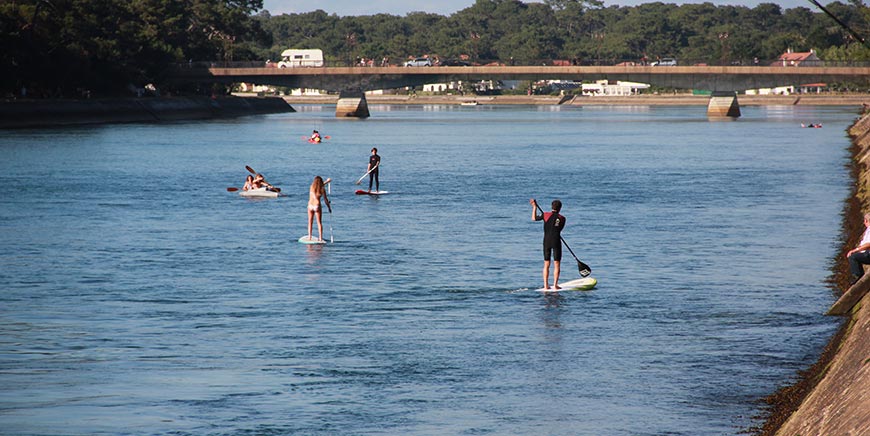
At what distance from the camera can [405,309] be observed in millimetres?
25094

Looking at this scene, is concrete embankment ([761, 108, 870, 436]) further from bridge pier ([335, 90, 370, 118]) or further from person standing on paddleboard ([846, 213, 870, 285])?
bridge pier ([335, 90, 370, 118])

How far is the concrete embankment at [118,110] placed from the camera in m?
114

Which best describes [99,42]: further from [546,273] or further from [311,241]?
[546,273]

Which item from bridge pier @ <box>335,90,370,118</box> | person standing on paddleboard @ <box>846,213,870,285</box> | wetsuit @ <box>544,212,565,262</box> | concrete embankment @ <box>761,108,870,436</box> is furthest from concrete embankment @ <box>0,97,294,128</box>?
concrete embankment @ <box>761,108,870,436</box>

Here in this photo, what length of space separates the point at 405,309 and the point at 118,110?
117284 mm

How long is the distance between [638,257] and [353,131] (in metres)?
97.2

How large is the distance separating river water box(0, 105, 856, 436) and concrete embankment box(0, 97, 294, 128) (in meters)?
59.6

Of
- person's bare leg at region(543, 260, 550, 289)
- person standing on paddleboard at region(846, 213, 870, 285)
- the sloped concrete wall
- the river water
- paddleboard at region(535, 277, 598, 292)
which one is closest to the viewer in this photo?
the sloped concrete wall

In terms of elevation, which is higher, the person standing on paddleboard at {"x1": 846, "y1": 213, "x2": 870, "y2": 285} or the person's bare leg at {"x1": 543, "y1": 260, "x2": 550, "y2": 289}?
the person standing on paddleboard at {"x1": 846, "y1": 213, "x2": 870, "y2": 285}

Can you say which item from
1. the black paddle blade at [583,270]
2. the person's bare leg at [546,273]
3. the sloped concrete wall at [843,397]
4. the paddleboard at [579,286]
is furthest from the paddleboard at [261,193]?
the sloped concrete wall at [843,397]

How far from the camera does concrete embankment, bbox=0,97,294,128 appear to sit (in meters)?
114

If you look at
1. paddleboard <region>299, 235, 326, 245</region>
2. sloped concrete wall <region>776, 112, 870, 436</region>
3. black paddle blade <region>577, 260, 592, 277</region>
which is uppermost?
sloped concrete wall <region>776, 112, 870, 436</region>

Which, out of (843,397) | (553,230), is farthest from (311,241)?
(843,397)

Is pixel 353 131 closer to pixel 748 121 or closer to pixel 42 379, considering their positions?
pixel 748 121
